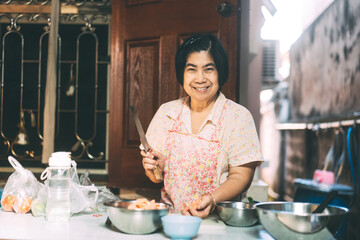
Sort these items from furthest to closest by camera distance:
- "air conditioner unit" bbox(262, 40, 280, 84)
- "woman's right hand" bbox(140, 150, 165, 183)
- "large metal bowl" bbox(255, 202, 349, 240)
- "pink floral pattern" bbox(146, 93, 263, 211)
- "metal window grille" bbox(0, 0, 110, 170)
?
"air conditioner unit" bbox(262, 40, 280, 84), "metal window grille" bbox(0, 0, 110, 170), "pink floral pattern" bbox(146, 93, 263, 211), "woman's right hand" bbox(140, 150, 165, 183), "large metal bowl" bbox(255, 202, 349, 240)

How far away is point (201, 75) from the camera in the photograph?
1844mm

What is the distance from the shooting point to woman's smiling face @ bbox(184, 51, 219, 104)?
1.85 metres

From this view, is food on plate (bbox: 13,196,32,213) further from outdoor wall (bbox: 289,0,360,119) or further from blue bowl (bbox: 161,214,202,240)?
outdoor wall (bbox: 289,0,360,119)

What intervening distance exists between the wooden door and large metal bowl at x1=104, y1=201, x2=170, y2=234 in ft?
4.57

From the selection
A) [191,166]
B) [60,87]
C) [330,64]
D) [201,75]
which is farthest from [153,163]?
[330,64]

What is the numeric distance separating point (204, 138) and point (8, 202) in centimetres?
87

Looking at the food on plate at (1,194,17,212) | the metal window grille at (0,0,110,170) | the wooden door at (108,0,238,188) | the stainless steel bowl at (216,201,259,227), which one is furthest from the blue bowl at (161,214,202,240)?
the metal window grille at (0,0,110,170)

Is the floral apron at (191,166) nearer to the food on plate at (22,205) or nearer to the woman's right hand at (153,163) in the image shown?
the woman's right hand at (153,163)

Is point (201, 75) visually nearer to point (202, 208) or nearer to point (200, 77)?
point (200, 77)

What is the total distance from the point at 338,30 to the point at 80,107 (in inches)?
117

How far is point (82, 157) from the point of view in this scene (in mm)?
4141

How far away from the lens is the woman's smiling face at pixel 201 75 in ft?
6.07

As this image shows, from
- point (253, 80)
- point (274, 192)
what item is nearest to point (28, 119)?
point (253, 80)

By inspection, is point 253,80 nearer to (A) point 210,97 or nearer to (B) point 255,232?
(A) point 210,97
